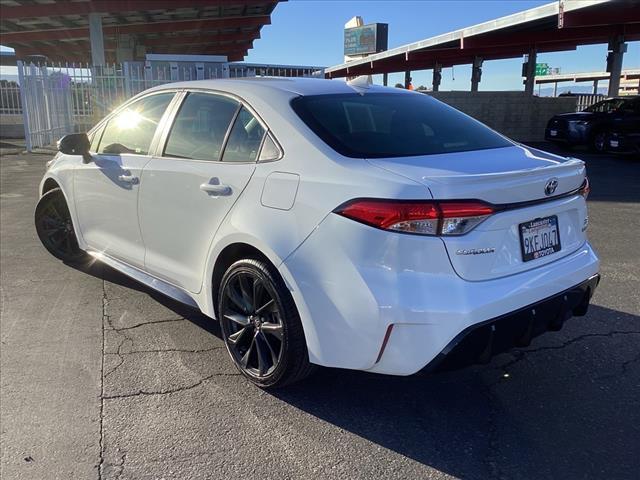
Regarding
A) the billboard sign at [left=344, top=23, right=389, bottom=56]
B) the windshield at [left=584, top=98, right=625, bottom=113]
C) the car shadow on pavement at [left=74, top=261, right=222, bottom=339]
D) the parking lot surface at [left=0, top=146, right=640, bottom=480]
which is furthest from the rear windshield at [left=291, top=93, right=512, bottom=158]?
the billboard sign at [left=344, top=23, right=389, bottom=56]

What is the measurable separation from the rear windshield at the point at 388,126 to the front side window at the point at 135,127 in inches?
49.2

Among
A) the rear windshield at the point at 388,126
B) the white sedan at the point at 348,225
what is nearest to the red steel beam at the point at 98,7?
the white sedan at the point at 348,225

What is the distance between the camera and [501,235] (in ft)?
8.49

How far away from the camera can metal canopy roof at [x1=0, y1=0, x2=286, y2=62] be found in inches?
796

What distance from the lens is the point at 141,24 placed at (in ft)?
85.1

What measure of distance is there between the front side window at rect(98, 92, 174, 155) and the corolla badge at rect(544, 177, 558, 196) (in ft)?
8.16

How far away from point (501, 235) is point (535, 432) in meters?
1.00

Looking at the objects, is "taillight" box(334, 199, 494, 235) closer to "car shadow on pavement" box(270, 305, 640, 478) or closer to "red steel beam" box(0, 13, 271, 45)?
"car shadow on pavement" box(270, 305, 640, 478)

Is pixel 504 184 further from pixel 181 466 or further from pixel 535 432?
pixel 181 466

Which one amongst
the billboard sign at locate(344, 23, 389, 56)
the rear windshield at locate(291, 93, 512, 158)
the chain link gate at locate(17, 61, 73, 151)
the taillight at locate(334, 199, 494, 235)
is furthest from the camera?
the billboard sign at locate(344, 23, 389, 56)

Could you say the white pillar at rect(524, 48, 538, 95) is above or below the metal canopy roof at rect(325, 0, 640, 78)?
below

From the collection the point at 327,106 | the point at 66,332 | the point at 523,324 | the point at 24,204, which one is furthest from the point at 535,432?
the point at 24,204

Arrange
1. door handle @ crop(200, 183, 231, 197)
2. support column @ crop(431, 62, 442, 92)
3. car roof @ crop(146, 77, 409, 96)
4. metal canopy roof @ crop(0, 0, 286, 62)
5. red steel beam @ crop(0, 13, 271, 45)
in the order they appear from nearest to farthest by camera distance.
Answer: door handle @ crop(200, 183, 231, 197) < car roof @ crop(146, 77, 409, 96) < metal canopy roof @ crop(0, 0, 286, 62) < red steel beam @ crop(0, 13, 271, 45) < support column @ crop(431, 62, 442, 92)

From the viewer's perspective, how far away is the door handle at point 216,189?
3.14m
